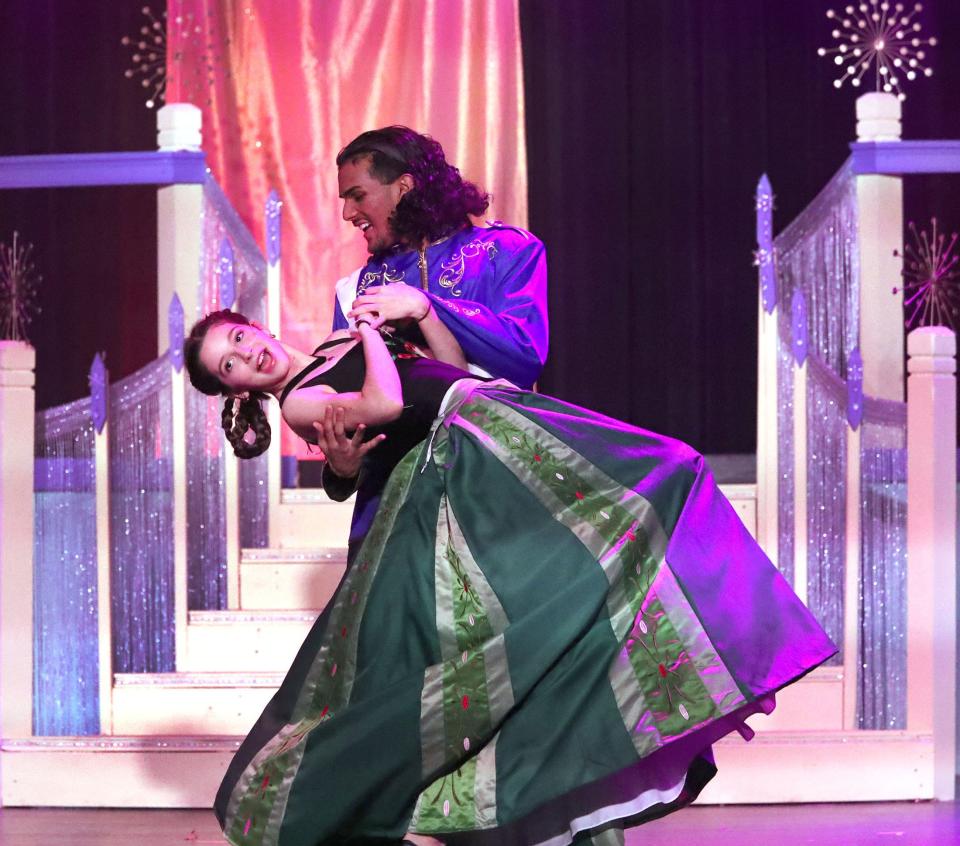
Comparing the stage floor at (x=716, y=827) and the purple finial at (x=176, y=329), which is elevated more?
the purple finial at (x=176, y=329)

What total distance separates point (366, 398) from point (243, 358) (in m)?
0.27


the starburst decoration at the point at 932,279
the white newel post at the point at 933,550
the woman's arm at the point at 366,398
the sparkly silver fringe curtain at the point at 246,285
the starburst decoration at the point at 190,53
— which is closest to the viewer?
the woman's arm at the point at 366,398

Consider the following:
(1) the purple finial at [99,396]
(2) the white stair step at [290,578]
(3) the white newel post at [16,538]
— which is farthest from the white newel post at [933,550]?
(3) the white newel post at [16,538]

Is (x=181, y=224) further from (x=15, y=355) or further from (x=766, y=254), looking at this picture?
(x=766, y=254)

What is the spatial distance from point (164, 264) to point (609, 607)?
8.68ft

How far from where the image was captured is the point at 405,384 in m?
2.17

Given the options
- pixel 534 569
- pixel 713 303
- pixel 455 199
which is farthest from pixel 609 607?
pixel 713 303

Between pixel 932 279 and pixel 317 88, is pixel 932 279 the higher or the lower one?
the lower one

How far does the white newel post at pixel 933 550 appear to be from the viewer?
347 centimetres

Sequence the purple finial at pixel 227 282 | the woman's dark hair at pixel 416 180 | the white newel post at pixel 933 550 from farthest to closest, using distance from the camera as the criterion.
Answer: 1. the purple finial at pixel 227 282
2. the white newel post at pixel 933 550
3. the woman's dark hair at pixel 416 180

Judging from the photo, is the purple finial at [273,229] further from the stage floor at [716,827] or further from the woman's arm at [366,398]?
the woman's arm at [366,398]

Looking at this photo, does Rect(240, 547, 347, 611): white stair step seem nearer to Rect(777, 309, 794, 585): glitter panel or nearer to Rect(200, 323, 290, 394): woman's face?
Rect(777, 309, 794, 585): glitter panel

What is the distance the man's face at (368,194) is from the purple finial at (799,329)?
1.47 metres

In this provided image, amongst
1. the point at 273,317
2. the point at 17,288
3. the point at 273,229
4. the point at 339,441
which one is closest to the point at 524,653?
the point at 339,441
